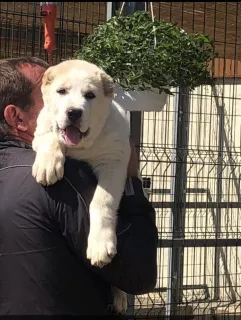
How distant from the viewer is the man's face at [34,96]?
199 centimetres

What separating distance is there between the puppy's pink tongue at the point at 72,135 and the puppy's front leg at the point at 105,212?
108mm

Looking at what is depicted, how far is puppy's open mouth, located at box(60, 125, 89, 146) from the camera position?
1926mm

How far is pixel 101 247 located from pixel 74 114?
1.39 feet

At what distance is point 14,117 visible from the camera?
6.36 feet

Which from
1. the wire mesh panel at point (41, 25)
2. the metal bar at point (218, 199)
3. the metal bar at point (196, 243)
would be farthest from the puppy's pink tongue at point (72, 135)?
the metal bar at point (218, 199)

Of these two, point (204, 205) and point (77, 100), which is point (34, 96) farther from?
point (204, 205)

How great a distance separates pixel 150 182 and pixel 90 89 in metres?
3.15

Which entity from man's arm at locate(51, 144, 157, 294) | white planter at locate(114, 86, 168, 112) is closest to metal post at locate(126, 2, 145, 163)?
white planter at locate(114, 86, 168, 112)

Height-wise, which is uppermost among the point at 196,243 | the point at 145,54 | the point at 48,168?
the point at 145,54

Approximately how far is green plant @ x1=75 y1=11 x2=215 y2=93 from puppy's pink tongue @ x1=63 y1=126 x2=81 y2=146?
0.61 metres

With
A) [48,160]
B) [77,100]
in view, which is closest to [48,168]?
[48,160]

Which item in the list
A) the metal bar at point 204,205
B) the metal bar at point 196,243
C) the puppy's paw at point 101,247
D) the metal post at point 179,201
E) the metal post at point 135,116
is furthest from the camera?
the metal bar at point 204,205

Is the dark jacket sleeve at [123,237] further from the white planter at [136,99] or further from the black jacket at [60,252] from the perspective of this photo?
the white planter at [136,99]

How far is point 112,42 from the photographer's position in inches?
100
